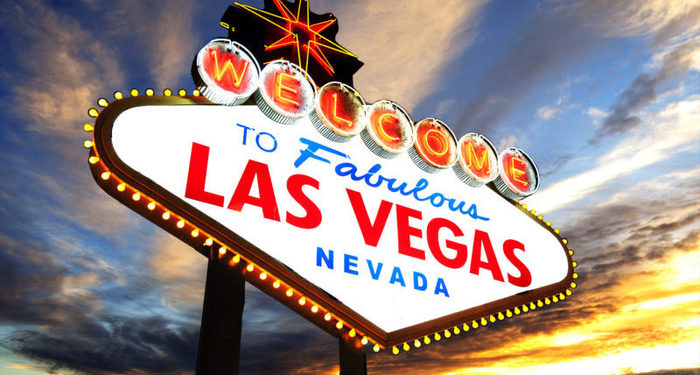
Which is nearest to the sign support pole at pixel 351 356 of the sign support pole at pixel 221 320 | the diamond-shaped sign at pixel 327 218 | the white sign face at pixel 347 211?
the diamond-shaped sign at pixel 327 218

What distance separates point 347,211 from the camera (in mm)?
7328

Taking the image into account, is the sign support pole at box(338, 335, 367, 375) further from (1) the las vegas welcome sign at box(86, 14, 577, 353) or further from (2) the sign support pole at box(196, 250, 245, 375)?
(2) the sign support pole at box(196, 250, 245, 375)

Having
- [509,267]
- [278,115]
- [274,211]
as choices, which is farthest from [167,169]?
[509,267]

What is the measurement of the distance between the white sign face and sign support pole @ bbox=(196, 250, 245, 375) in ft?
2.31

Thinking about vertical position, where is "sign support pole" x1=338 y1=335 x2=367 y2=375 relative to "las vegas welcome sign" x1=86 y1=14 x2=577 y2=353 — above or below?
below

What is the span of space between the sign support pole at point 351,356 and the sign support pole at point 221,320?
1.75 m

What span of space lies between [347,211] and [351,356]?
2.14 m

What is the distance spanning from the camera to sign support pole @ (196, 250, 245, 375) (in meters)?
5.96

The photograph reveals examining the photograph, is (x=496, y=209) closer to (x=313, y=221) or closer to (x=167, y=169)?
(x=313, y=221)

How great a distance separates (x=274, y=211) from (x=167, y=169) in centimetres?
145

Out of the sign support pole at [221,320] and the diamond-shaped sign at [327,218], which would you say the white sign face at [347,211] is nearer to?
the diamond-shaped sign at [327,218]

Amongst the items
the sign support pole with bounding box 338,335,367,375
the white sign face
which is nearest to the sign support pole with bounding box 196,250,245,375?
the white sign face

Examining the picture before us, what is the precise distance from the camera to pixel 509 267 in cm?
855

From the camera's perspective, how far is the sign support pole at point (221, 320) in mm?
5961
